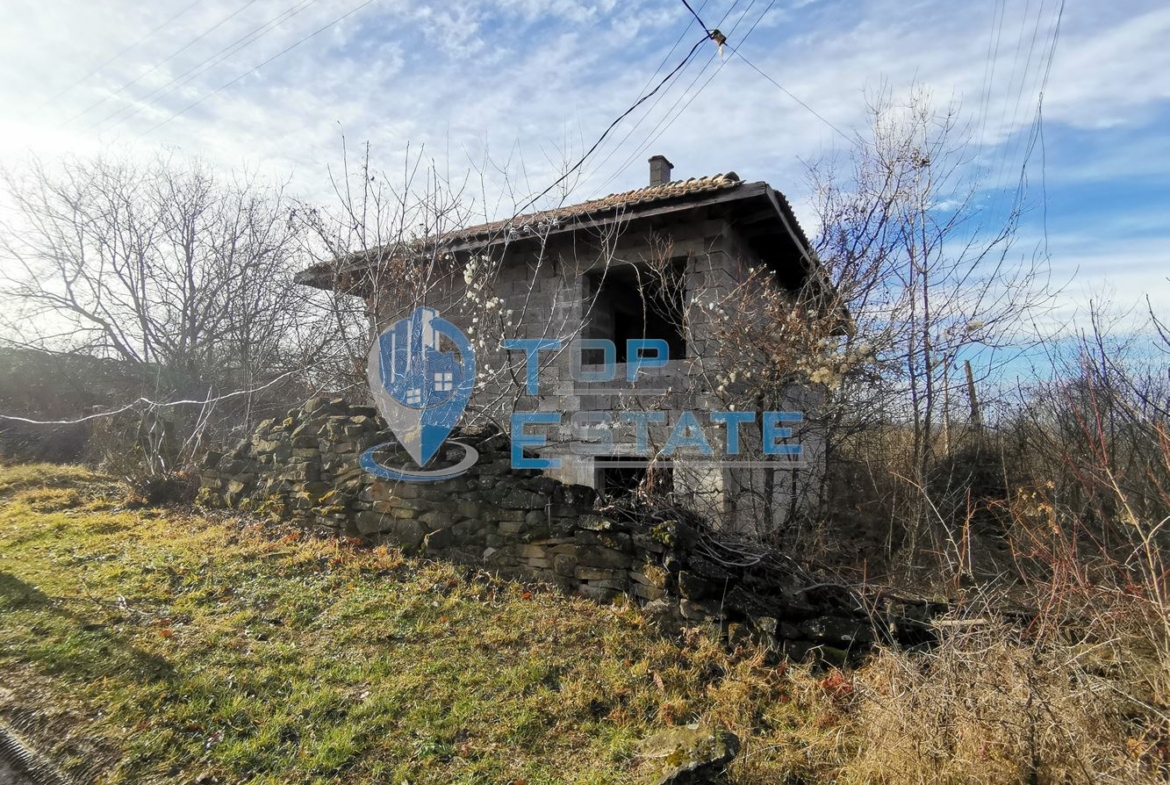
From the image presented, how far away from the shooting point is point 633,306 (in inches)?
354

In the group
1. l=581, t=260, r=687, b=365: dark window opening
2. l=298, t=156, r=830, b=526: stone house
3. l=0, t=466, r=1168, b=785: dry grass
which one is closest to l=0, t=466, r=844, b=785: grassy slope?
l=0, t=466, r=1168, b=785: dry grass

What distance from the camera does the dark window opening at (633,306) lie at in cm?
707

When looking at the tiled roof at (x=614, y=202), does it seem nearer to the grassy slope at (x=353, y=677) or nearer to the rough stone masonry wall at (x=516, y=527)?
the rough stone masonry wall at (x=516, y=527)

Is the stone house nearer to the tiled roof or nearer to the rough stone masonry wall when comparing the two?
the tiled roof

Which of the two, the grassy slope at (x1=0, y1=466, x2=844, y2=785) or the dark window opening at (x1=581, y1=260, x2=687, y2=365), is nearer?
the grassy slope at (x1=0, y1=466, x2=844, y2=785)

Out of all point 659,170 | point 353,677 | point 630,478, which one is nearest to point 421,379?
point 630,478

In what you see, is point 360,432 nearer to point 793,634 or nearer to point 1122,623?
point 793,634

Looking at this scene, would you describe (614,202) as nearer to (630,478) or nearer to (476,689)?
(630,478)

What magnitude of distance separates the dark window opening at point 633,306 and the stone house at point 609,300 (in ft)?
0.11

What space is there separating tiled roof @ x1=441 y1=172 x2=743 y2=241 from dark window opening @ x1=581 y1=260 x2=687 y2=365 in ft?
2.59

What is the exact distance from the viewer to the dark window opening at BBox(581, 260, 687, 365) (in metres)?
7.07

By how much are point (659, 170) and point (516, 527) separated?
6.02 meters

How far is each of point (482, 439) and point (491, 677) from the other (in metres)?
2.32

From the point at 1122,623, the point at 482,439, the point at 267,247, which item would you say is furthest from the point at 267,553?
the point at 267,247
